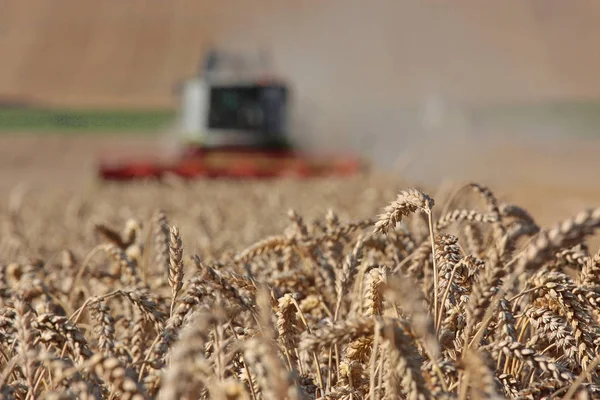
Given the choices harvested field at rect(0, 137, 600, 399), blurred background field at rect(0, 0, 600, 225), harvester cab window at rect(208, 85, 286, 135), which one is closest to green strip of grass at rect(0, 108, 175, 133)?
blurred background field at rect(0, 0, 600, 225)

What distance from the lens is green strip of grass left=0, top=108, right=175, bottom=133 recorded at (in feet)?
157

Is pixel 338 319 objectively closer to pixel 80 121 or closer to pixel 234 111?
pixel 234 111

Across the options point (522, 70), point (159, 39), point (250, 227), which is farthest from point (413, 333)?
point (159, 39)

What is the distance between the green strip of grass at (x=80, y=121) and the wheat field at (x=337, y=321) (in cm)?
4542

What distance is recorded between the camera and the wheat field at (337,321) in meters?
1.34

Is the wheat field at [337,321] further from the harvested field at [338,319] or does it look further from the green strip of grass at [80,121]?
the green strip of grass at [80,121]

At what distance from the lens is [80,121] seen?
49.2 metres

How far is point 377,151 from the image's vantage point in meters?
27.6

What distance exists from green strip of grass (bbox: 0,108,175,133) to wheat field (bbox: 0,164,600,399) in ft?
149

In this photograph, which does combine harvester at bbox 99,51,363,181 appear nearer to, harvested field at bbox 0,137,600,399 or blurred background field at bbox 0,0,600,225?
blurred background field at bbox 0,0,600,225

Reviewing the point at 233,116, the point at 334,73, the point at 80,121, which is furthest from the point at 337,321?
the point at 334,73

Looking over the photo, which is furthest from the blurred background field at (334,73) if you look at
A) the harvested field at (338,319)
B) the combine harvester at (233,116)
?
the harvested field at (338,319)

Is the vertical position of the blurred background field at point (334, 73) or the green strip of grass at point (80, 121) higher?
the blurred background field at point (334, 73)

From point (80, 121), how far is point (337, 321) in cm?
4911
